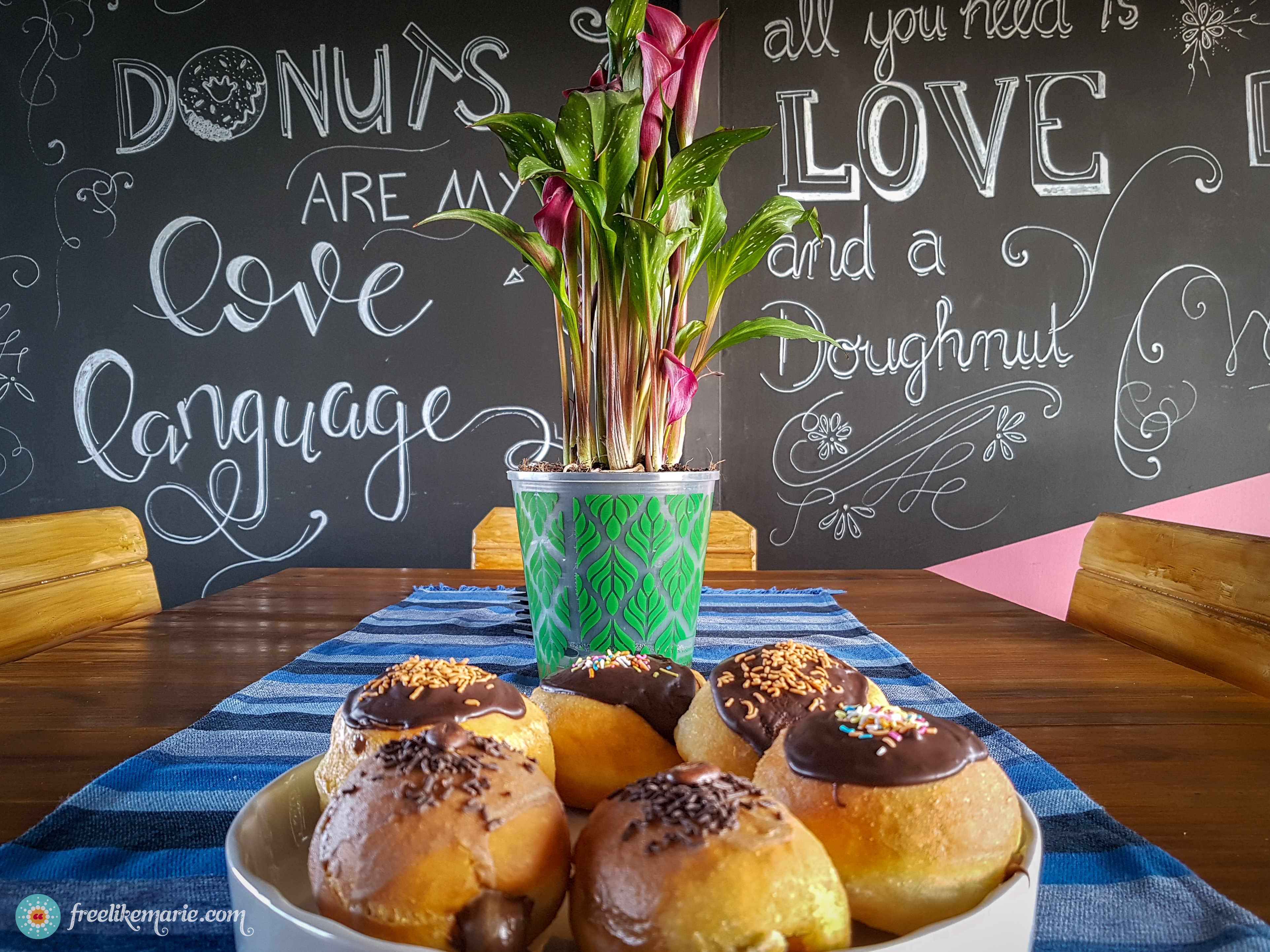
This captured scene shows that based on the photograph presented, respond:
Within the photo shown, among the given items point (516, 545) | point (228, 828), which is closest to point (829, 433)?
point (516, 545)

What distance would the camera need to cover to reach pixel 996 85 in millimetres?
2312

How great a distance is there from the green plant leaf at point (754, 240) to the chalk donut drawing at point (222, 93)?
6.83ft

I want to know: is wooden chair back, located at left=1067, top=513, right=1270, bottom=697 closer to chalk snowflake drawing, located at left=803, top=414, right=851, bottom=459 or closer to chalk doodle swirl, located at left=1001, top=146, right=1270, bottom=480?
chalk snowflake drawing, located at left=803, top=414, right=851, bottom=459

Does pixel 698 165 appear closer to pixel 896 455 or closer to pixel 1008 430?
pixel 896 455

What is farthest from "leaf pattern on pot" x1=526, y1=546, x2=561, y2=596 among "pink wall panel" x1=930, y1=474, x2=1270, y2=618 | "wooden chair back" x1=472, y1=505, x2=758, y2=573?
"pink wall panel" x1=930, y1=474, x2=1270, y2=618

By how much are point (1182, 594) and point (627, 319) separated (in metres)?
0.82

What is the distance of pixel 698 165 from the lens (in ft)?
2.47

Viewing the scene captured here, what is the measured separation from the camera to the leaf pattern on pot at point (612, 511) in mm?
737

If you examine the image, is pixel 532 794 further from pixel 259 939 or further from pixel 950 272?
pixel 950 272

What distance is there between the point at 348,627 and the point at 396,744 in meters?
0.75

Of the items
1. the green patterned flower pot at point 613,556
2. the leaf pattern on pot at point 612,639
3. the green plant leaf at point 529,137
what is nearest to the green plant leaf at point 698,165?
the green plant leaf at point 529,137

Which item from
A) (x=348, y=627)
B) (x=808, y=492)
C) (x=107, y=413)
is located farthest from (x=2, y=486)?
(x=808, y=492)

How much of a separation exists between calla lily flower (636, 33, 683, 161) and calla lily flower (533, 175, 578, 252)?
87 millimetres

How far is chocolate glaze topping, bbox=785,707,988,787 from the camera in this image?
1.18 ft
